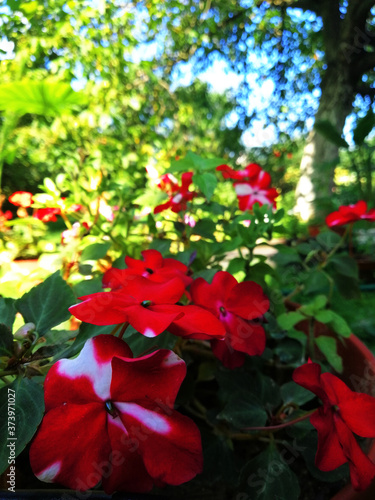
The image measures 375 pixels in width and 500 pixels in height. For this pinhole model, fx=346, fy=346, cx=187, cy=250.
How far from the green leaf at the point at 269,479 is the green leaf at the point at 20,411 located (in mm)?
252

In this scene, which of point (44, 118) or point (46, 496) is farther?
point (44, 118)

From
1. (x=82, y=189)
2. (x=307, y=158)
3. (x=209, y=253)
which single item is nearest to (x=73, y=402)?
(x=209, y=253)

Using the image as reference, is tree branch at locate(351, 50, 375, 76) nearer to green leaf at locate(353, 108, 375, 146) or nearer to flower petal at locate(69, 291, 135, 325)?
green leaf at locate(353, 108, 375, 146)

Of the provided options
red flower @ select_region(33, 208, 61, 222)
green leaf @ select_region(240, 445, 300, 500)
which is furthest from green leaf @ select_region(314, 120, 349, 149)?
green leaf @ select_region(240, 445, 300, 500)

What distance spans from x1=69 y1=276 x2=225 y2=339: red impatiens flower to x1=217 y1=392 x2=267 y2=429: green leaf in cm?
20

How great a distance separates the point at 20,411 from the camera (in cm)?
30

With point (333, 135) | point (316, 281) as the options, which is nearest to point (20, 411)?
point (316, 281)

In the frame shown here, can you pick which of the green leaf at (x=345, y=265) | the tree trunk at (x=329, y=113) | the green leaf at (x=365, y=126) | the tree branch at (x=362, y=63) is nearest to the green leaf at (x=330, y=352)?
the green leaf at (x=345, y=265)

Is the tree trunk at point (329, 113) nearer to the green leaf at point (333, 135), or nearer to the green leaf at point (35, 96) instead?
the green leaf at point (333, 135)

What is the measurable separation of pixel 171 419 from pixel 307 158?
3800 mm

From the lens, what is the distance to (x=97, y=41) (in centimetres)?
166

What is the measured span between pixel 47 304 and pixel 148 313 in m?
0.18

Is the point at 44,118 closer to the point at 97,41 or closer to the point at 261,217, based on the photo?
the point at 97,41

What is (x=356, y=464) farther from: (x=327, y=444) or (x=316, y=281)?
(x=316, y=281)
